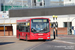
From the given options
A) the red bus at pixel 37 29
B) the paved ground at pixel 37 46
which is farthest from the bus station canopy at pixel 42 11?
the paved ground at pixel 37 46

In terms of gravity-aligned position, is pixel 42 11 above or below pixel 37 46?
above

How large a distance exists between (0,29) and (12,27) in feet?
8.01

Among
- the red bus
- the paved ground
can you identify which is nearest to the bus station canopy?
the red bus

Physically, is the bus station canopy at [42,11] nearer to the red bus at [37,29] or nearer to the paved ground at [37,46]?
the red bus at [37,29]

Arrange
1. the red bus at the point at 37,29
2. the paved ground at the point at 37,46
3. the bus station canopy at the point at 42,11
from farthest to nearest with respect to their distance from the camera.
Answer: the bus station canopy at the point at 42,11 < the red bus at the point at 37,29 < the paved ground at the point at 37,46

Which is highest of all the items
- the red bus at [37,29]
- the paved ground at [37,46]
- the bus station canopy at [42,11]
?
the bus station canopy at [42,11]

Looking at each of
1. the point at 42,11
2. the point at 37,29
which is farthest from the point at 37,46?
the point at 42,11

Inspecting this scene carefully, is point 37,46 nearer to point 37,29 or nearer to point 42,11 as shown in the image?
point 37,29

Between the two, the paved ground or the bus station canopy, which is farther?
the bus station canopy

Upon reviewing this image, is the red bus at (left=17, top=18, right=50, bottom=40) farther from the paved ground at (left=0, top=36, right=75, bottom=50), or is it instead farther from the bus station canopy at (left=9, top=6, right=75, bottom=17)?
the bus station canopy at (left=9, top=6, right=75, bottom=17)

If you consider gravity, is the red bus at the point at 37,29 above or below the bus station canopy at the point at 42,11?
below

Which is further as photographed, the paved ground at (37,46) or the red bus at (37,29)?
the red bus at (37,29)

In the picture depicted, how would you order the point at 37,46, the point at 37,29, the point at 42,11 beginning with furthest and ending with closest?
the point at 42,11
the point at 37,29
the point at 37,46

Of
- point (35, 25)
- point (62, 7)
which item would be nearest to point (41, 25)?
point (35, 25)
